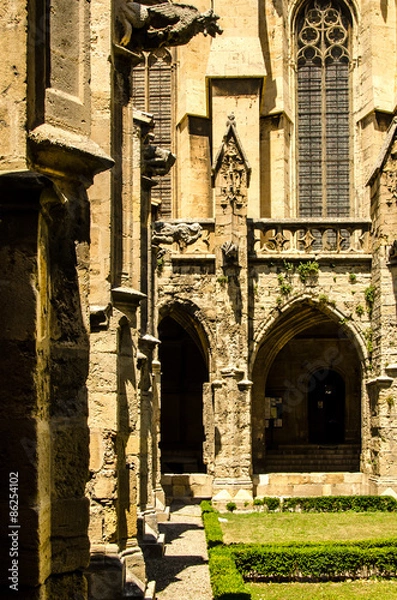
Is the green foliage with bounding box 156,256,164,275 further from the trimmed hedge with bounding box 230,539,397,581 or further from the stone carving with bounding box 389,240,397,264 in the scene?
the trimmed hedge with bounding box 230,539,397,581

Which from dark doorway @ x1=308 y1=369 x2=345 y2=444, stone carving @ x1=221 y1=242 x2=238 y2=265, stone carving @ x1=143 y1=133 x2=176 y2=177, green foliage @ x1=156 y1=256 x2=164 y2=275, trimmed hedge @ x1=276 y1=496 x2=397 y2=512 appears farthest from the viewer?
dark doorway @ x1=308 y1=369 x2=345 y2=444

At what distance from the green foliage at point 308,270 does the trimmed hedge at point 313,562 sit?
777 centimetres

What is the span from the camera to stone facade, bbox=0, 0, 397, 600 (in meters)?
3.30

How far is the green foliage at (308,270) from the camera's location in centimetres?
1723

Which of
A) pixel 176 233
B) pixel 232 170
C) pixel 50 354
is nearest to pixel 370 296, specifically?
pixel 232 170

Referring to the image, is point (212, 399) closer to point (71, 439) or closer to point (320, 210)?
point (320, 210)

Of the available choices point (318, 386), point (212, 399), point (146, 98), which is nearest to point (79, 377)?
point (212, 399)

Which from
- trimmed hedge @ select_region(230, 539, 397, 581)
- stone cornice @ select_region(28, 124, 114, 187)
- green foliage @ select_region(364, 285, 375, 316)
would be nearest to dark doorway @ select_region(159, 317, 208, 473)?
green foliage @ select_region(364, 285, 375, 316)

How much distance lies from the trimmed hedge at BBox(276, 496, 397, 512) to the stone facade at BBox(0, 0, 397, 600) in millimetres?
498

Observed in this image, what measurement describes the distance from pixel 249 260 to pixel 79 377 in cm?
1359

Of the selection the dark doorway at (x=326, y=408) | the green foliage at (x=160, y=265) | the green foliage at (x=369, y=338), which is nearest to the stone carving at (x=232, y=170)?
the green foliage at (x=160, y=265)

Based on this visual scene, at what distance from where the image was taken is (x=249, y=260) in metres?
17.1

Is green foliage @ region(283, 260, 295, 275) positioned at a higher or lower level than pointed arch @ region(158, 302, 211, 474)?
higher

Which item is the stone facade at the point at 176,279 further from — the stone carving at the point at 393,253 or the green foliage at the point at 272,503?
the green foliage at the point at 272,503
